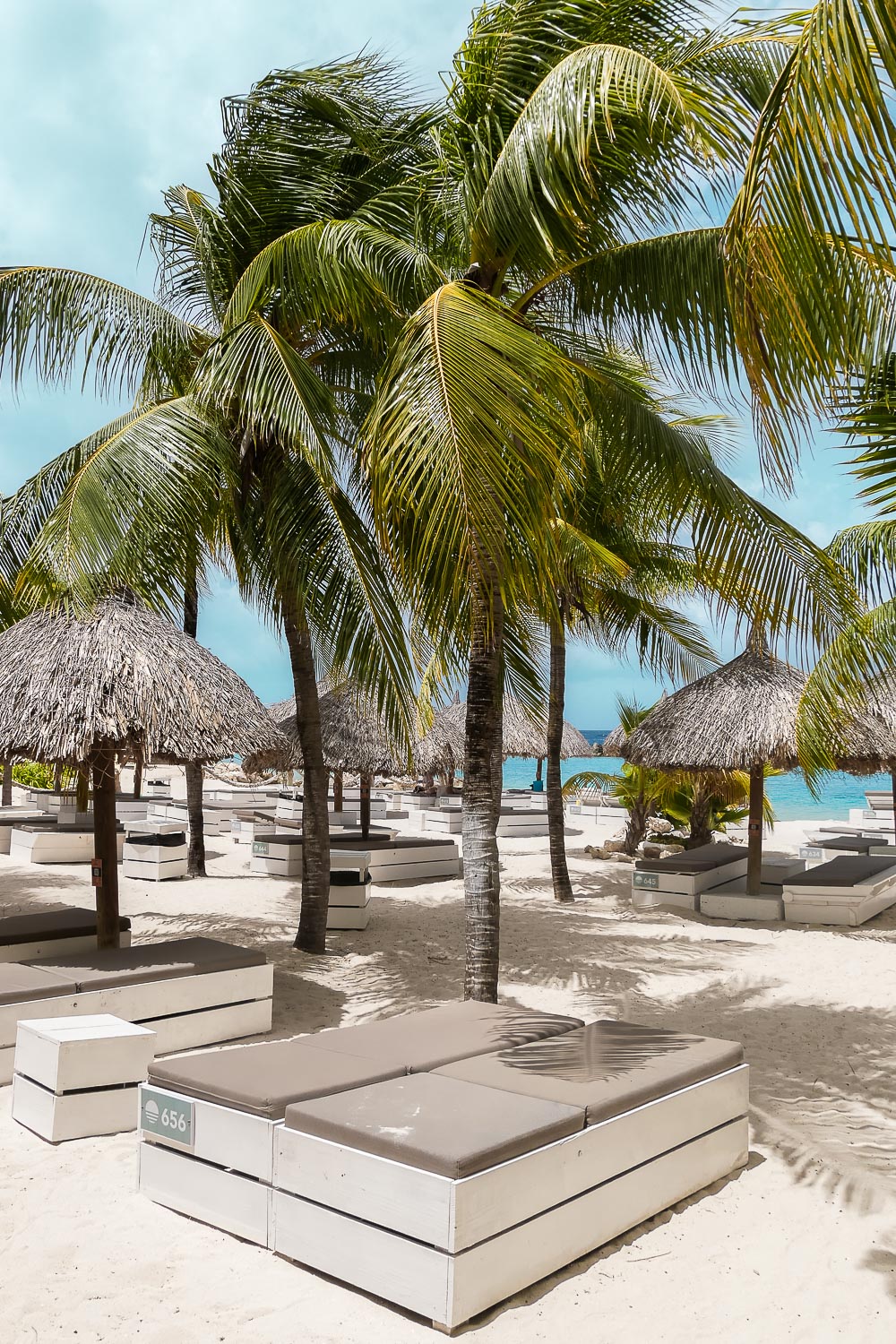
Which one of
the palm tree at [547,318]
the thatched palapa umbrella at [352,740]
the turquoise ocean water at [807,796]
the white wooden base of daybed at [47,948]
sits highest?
the palm tree at [547,318]

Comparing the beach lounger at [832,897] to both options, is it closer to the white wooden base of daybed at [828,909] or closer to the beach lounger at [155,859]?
the white wooden base of daybed at [828,909]

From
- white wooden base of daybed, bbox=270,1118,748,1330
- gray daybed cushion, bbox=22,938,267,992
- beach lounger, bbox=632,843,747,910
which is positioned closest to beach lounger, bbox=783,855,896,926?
beach lounger, bbox=632,843,747,910

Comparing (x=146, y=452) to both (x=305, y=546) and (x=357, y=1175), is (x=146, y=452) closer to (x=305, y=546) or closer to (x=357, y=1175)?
(x=305, y=546)

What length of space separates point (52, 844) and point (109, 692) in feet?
30.2

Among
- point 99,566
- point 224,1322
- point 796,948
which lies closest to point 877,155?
point 224,1322

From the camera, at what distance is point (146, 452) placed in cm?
664

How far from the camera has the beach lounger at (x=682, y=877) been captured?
38.7 feet

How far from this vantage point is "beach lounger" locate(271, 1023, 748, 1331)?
3.16 meters

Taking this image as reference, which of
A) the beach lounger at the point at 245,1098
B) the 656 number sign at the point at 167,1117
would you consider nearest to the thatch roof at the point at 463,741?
the beach lounger at the point at 245,1098

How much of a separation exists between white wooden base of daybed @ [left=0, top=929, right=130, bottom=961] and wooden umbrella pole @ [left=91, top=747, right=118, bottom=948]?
0.15 meters

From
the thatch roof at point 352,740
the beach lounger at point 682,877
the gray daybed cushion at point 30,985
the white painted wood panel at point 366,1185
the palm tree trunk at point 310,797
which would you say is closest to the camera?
the white painted wood panel at point 366,1185

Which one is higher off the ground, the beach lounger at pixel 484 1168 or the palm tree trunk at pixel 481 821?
the palm tree trunk at pixel 481 821

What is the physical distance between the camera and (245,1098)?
3.71m

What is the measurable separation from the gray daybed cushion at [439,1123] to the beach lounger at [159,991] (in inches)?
87.9
